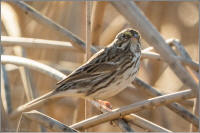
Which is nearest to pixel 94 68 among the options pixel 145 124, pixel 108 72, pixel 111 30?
pixel 108 72

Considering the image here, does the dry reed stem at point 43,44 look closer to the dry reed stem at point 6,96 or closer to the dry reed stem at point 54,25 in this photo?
the dry reed stem at point 54,25

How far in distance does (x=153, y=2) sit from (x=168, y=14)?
227 mm

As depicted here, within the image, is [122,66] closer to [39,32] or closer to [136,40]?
[136,40]

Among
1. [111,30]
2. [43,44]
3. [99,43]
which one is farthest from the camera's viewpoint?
[111,30]

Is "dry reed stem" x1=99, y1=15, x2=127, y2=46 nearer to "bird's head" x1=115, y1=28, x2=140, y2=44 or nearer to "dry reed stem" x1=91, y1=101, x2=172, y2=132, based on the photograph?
"bird's head" x1=115, y1=28, x2=140, y2=44

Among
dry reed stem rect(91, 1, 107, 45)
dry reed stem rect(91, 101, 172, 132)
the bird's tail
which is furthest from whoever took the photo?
dry reed stem rect(91, 1, 107, 45)

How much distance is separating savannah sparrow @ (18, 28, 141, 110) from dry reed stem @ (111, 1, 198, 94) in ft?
0.25

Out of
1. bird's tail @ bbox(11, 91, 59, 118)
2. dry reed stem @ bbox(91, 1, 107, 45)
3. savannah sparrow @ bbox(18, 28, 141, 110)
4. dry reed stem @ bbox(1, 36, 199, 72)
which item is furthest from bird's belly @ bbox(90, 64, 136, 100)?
dry reed stem @ bbox(91, 1, 107, 45)

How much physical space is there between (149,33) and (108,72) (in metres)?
0.45

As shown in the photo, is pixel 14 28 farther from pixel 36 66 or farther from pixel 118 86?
pixel 118 86

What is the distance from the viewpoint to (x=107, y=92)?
3404mm

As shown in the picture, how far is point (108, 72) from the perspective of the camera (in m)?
3.46

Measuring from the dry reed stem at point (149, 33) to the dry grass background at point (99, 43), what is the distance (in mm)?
1228

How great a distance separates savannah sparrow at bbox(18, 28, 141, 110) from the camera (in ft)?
11.0
